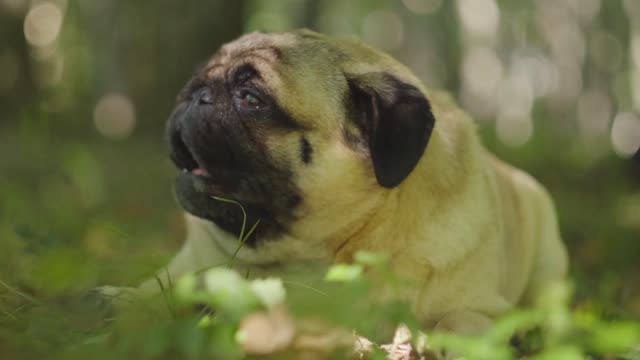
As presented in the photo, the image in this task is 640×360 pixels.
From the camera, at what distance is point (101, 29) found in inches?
370

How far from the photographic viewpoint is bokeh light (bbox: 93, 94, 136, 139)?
8609 mm

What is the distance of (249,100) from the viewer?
3.17 meters

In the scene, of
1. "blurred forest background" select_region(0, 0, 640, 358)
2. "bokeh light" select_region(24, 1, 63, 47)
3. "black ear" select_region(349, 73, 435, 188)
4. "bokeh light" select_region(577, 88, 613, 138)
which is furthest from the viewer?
"bokeh light" select_region(577, 88, 613, 138)

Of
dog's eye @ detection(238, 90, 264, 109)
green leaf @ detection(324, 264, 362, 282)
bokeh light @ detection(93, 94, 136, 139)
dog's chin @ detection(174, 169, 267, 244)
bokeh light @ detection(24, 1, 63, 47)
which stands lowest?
bokeh light @ detection(24, 1, 63, 47)

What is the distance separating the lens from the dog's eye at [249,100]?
3.15m

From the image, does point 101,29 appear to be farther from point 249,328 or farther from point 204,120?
point 249,328

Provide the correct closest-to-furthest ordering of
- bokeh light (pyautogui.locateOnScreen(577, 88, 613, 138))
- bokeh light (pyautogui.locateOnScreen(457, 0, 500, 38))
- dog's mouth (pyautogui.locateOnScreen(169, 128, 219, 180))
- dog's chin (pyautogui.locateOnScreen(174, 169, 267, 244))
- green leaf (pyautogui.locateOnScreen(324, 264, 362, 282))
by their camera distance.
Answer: green leaf (pyautogui.locateOnScreen(324, 264, 362, 282)) < dog's chin (pyautogui.locateOnScreen(174, 169, 267, 244)) < dog's mouth (pyautogui.locateOnScreen(169, 128, 219, 180)) < bokeh light (pyautogui.locateOnScreen(577, 88, 613, 138)) < bokeh light (pyautogui.locateOnScreen(457, 0, 500, 38))

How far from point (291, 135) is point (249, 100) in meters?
0.21

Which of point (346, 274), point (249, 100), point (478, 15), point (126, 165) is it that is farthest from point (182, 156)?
point (478, 15)

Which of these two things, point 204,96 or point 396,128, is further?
point 204,96

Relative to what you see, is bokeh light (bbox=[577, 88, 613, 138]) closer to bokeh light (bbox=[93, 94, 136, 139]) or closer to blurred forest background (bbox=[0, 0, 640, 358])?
blurred forest background (bbox=[0, 0, 640, 358])

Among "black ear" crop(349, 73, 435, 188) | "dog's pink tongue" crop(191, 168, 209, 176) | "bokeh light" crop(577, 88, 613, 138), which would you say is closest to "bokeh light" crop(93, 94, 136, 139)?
"dog's pink tongue" crop(191, 168, 209, 176)

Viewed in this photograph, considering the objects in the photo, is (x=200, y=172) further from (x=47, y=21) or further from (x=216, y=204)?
(x=47, y=21)

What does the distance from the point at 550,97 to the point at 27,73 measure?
19886 mm
